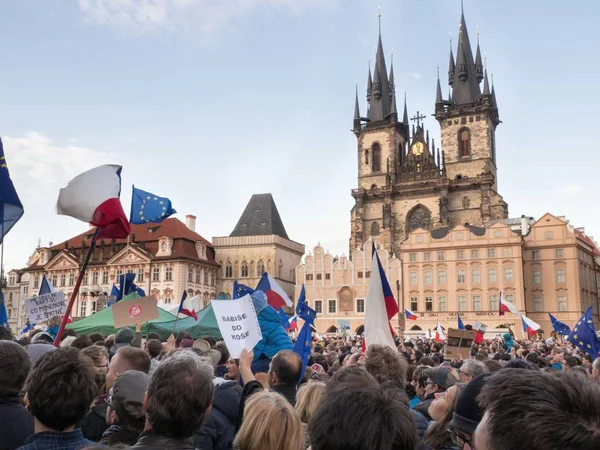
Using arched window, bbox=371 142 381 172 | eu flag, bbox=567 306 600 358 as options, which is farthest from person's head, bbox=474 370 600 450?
arched window, bbox=371 142 381 172

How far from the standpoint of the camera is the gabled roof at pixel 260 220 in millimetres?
68938

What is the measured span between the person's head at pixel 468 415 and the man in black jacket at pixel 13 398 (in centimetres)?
258

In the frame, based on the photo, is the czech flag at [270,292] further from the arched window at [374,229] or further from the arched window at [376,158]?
the arched window at [376,158]

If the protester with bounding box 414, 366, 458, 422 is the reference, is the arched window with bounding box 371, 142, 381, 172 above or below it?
above

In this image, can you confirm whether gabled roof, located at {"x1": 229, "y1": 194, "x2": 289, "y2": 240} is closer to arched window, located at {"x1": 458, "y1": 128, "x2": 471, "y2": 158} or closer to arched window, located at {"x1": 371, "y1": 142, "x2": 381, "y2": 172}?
arched window, located at {"x1": 371, "y1": 142, "x2": 381, "y2": 172}

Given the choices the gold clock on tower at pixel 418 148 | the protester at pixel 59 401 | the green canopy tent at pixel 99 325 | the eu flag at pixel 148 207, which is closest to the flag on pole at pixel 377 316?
the protester at pixel 59 401

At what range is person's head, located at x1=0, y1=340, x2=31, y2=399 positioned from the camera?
3654 millimetres

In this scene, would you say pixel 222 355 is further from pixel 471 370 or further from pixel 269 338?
pixel 471 370

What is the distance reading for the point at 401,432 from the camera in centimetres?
220

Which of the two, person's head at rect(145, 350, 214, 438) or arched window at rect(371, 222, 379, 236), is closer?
person's head at rect(145, 350, 214, 438)

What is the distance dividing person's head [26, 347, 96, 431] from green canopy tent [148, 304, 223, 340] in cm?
1422

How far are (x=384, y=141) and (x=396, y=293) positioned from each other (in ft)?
73.7

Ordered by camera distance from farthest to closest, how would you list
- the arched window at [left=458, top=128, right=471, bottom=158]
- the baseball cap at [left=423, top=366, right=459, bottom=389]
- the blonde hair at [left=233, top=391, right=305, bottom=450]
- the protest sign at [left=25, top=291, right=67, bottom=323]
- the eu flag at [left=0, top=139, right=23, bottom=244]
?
the arched window at [left=458, top=128, right=471, bottom=158]
the protest sign at [left=25, top=291, right=67, bottom=323]
the eu flag at [left=0, top=139, right=23, bottom=244]
the baseball cap at [left=423, top=366, right=459, bottom=389]
the blonde hair at [left=233, top=391, right=305, bottom=450]

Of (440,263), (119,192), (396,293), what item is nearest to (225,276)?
(396,293)
